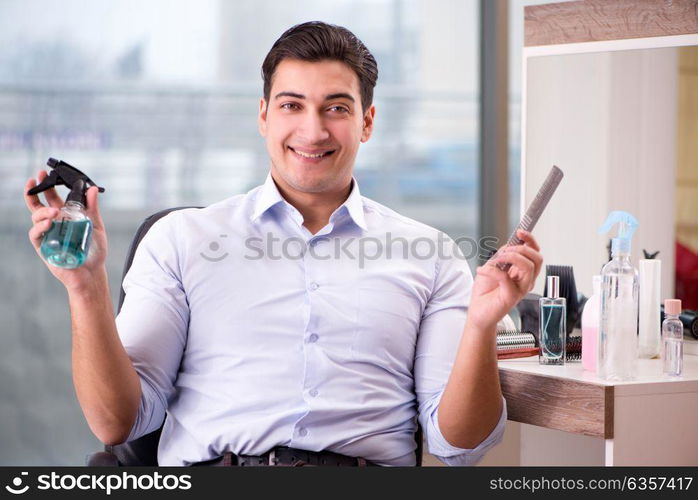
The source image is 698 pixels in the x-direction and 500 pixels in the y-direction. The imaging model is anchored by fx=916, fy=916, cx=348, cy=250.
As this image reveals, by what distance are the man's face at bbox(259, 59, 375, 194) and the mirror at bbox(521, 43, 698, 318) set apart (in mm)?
793

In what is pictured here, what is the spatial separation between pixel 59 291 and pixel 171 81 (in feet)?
2.34

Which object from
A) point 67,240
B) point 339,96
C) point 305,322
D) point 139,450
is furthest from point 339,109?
point 139,450

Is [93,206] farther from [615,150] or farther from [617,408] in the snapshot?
[615,150]

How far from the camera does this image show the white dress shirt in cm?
164

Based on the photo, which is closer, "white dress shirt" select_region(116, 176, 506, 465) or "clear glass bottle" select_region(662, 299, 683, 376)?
"white dress shirt" select_region(116, 176, 506, 465)

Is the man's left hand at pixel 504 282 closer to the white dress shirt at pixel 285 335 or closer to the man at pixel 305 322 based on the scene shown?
the man at pixel 305 322

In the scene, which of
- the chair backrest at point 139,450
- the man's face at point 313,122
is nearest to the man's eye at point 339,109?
the man's face at point 313,122

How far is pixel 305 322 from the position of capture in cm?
169

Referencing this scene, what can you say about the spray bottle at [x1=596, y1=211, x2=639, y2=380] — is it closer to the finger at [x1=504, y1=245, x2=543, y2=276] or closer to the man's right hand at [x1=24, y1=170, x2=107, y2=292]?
the finger at [x1=504, y1=245, x2=543, y2=276]

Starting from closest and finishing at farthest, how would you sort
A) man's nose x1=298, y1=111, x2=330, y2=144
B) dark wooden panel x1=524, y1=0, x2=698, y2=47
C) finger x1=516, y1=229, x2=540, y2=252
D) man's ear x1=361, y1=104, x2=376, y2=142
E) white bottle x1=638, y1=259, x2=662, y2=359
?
finger x1=516, y1=229, x2=540, y2=252, man's nose x1=298, y1=111, x2=330, y2=144, man's ear x1=361, y1=104, x2=376, y2=142, white bottle x1=638, y1=259, x2=662, y2=359, dark wooden panel x1=524, y1=0, x2=698, y2=47

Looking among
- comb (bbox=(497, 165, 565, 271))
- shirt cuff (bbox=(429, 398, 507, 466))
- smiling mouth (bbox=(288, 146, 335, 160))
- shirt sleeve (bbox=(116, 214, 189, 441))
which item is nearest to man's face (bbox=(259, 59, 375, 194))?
smiling mouth (bbox=(288, 146, 335, 160))

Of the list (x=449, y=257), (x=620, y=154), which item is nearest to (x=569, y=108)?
(x=620, y=154)

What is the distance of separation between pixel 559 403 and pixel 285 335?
52 centimetres

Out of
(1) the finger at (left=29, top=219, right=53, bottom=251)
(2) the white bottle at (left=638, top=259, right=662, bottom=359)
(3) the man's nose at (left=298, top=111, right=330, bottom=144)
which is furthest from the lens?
(2) the white bottle at (left=638, top=259, right=662, bottom=359)
